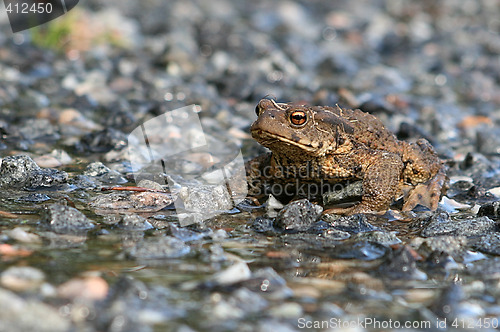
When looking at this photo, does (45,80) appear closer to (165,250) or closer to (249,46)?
(249,46)

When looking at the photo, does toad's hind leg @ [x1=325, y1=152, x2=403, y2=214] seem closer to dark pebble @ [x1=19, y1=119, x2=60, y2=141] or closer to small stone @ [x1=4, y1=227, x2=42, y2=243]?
small stone @ [x1=4, y1=227, x2=42, y2=243]

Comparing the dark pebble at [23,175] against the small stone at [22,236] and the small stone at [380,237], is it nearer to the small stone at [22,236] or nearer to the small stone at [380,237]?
the small stone at [22,236]

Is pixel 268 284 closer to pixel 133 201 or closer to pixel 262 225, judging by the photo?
pixel 262 225

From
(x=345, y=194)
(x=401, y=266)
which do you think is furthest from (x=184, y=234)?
(x=345, y=194)

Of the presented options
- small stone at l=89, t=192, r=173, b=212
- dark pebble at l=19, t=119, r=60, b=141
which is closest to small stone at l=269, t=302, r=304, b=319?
small stone at l=89, t=192, r=173, b=212

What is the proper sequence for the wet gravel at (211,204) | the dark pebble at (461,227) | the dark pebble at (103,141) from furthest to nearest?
1. the dark pebble at (103,141)
2. the dark pebble at (461,227)
3. the wet gravel at (211,204)

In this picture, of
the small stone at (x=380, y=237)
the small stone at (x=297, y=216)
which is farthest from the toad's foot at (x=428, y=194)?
the small stone at (x=297, y=216)
